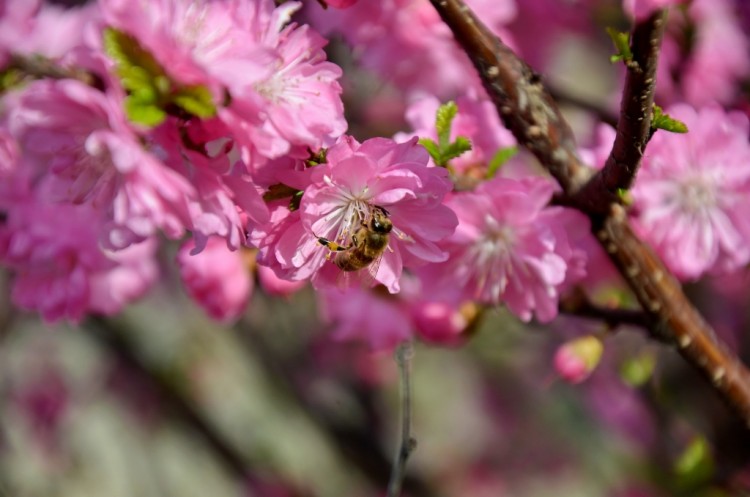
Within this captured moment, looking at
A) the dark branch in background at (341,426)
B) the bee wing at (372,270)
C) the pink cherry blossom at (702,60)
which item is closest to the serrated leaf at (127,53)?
the bee wing at (372,270)

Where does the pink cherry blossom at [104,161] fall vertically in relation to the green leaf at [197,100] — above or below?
below

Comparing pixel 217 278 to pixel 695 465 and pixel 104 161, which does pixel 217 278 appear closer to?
pixel 104 161

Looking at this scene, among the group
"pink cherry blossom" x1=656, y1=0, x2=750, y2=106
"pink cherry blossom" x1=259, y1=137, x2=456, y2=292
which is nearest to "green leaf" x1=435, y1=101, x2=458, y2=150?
"pink cherry blossom" x1=259, y1=137, x2=456, y2=292

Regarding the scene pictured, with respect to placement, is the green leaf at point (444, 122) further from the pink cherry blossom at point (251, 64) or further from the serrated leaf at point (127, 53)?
the serrated leaf at point (127, 53)

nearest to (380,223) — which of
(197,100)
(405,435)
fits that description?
(197,100)

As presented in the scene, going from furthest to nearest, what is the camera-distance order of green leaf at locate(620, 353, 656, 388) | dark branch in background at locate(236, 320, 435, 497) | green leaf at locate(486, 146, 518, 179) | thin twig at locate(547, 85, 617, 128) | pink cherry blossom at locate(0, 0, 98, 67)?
1. dark branch in background at locate(236, 320, 435, 497)
2. thin twig at locate(547, 85, 617, 128)
3. green leaf at locate(620, 353, 656, 388)
4. pink cherry blossom at locate(0, 0, 98, 67)
5. green leaf at locate(486, 146, 518, 179)

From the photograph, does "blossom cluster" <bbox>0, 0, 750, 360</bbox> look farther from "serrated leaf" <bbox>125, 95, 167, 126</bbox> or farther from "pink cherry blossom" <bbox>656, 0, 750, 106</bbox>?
"pink cherry blossom" <bbox>656, 0, 750, 106</bbox>
